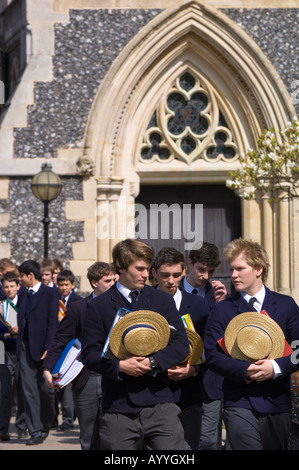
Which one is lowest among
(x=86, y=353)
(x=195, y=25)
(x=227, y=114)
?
(x=86, y=353)

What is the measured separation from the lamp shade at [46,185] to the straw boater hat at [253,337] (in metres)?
8.46

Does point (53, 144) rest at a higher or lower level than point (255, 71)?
lower

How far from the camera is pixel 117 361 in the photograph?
5.73 meters

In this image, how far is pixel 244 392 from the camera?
5910 mm

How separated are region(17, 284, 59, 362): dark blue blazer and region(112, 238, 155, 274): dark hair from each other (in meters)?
4.45

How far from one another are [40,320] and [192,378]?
395 centimetres

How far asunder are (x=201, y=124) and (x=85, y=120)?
1854mm

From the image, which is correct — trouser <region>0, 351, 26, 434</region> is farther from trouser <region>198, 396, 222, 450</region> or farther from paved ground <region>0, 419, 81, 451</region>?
trouser <region>198, 396, 222, 450</region>

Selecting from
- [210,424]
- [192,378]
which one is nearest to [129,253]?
[192,378]

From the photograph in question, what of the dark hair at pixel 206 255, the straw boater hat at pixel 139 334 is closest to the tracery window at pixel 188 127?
the dark hair at pixel 206 255

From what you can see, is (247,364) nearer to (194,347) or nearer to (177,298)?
(194,347)

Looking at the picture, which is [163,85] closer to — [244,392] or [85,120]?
[85,120]
